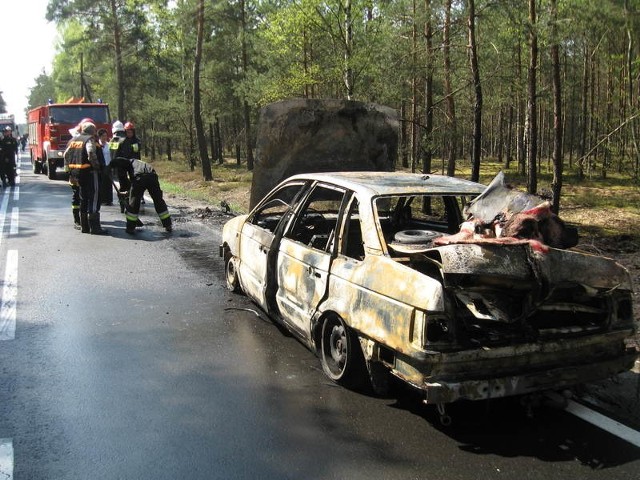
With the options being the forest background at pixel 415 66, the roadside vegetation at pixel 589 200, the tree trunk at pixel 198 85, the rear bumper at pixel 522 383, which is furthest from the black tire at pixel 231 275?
the tree trunk at pixel 198 85

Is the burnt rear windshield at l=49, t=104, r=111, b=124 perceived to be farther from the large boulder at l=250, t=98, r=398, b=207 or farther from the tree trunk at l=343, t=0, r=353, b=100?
the large boulder at l=250, t=98, r=398, b=207

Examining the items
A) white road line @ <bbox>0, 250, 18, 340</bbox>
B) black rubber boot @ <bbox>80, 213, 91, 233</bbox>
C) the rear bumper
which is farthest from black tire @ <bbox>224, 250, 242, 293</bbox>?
black rubber boot @ <bbox>80, 213, 91, 233</bbox>

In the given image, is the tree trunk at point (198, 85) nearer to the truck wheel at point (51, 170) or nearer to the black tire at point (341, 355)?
the truck wheel at point (51, 170)

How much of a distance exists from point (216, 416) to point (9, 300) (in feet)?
13.2

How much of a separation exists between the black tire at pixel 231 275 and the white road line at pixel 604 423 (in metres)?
4.01

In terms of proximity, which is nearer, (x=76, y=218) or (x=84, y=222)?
(x=84, y=222)

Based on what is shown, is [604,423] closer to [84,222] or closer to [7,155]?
[84,222]

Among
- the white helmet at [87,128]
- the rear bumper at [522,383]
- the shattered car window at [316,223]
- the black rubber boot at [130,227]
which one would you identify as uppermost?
the white helmet at [87,128]

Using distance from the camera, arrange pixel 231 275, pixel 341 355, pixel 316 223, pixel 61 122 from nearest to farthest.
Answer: pixel 341 355 < pixel 316 223 < pixel 231 275 < pixel 61 122

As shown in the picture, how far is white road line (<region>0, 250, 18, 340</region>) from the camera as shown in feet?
18.4

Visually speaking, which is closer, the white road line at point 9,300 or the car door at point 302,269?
the car door at point 302,269

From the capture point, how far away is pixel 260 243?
227 inches

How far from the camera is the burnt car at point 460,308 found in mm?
3445

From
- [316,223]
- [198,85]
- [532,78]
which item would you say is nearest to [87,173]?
[316,223]
